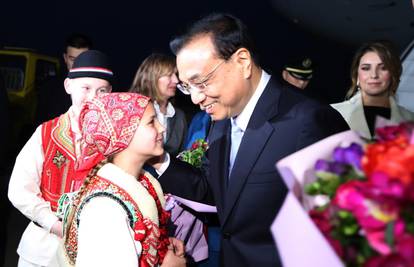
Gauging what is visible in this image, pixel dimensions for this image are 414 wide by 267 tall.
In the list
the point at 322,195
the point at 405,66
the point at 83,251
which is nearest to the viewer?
the point at 322,195

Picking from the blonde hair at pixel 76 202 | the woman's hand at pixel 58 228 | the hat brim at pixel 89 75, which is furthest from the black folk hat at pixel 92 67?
the blonde hair at pixel 76 202

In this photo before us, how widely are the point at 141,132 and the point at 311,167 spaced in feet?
3.24

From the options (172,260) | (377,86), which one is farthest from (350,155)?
(377,86)

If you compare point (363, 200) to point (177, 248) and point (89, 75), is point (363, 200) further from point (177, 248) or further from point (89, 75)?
point (89, 75)

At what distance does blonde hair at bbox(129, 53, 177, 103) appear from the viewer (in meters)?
3.54

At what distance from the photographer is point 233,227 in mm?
1933

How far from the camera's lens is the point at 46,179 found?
255 cm

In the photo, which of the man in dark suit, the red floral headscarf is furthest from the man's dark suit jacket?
the red floral headscarf

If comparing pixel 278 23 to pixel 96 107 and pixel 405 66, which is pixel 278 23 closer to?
pixel 405 66

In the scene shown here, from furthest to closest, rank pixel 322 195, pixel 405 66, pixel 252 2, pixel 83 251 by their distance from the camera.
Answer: pixel 252 2 → pixel 405 66 → pixel 83 251 → pixel 322 195

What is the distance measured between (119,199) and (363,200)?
108 cm

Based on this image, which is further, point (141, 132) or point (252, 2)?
point (252, 2)

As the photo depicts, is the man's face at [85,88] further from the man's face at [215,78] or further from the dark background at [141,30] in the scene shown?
the dark background at [141,30]

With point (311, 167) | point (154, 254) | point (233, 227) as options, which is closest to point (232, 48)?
point (233, 227)
